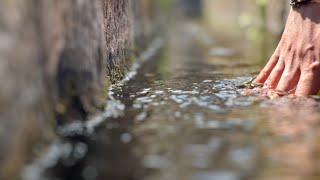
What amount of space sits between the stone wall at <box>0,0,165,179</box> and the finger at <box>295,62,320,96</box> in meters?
0.90

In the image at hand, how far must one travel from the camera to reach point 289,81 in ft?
8.20

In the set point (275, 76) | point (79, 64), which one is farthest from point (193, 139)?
point (275, 76)

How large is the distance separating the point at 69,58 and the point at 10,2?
433mm

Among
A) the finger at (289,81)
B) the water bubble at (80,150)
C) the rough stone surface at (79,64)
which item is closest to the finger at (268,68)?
the finger at (289,81)

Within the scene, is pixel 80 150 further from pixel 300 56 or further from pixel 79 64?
pixel 300 56

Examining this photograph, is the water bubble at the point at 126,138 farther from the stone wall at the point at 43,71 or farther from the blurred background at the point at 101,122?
the stone wall at the point at 43,71

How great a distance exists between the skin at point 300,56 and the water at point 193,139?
7.3 inches

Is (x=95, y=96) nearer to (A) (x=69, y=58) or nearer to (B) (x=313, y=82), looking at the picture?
(A) (x=69, y=58)

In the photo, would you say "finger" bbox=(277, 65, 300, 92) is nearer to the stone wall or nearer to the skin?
the skin

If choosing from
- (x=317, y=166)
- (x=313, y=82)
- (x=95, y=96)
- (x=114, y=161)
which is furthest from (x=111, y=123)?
(x=313, y=82)

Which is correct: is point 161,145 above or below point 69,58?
below

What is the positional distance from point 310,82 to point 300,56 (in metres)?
0.15

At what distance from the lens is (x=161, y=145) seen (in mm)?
1645

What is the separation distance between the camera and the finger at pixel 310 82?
2.40 metres
